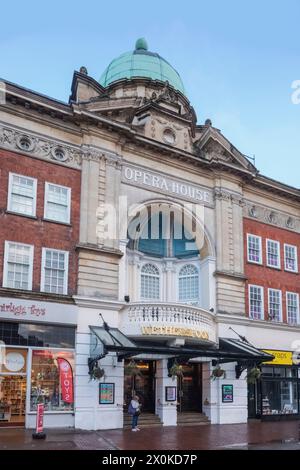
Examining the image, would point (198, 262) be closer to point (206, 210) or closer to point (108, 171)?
point (206, 210)

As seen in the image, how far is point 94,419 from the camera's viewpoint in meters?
21.2

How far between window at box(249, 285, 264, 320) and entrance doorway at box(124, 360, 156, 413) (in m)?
6.70

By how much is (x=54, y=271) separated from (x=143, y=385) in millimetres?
7198

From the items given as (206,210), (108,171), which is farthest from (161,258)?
(108,171)

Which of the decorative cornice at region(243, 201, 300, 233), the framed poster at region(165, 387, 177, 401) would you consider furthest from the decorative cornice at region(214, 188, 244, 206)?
the framed poster at region(165, 387, 177, 401)

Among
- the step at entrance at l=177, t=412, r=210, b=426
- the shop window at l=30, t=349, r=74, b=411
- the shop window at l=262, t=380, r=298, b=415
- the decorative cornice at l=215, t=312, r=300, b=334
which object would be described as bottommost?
the step at entrance at l=177, t=412, r=210, b=426

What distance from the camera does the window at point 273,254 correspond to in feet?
98.7

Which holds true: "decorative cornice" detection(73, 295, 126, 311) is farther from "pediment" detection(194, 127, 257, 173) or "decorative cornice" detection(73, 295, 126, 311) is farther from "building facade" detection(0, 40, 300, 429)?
"pediment" detection(194, 127, 257, 173)

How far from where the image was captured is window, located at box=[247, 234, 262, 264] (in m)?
29.1

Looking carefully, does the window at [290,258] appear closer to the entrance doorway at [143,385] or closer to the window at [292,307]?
the window at [292,307]

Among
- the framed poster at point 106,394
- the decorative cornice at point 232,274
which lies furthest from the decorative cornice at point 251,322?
the framed poster at point 106,394

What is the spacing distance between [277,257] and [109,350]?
14.0 meters

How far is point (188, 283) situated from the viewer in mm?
28438

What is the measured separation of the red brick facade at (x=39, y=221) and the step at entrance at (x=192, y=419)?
808cm
